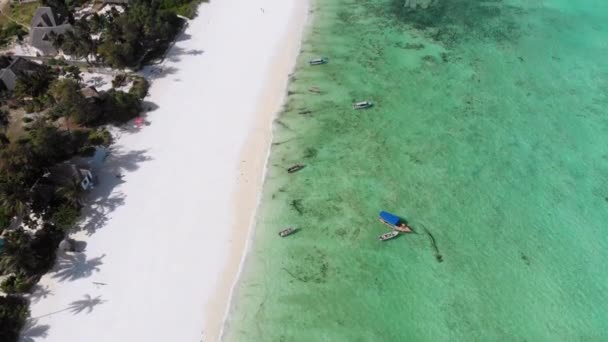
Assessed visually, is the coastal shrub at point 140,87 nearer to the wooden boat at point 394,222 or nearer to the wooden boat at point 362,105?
the wooden boat at point 362,105

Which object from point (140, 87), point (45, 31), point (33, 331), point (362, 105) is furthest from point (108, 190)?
point (362, 105)

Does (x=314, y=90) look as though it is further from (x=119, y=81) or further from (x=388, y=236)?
(x=119, y=81)

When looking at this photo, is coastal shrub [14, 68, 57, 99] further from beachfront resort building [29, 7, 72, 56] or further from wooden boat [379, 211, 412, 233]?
wooden boat [379, 211, 412, 233]

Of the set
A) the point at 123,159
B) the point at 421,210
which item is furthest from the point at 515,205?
the point at 123,159

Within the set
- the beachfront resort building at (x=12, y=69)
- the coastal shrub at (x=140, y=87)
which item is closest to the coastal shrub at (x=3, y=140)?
the beachfront resort building at (x=12, y=69)

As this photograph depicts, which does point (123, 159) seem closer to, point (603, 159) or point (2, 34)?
point (2, 34)

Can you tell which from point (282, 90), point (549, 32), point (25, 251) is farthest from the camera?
point (549, 32)
